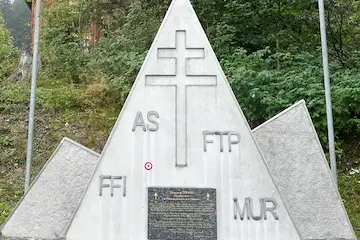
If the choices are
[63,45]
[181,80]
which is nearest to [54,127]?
[63,45]

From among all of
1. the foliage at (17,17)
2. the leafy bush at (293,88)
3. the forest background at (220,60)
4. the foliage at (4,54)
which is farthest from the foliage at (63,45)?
the foliage at (17,17)

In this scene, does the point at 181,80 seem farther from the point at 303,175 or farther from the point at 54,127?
the point at 54,127

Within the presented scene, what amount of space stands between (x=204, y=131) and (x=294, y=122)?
1.48 meters

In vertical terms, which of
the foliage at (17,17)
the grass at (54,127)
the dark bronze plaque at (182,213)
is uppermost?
the foliage at (17,17)

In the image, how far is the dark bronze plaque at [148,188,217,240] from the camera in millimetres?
4301

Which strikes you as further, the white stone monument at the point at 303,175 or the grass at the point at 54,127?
the grass at the point at 54,127

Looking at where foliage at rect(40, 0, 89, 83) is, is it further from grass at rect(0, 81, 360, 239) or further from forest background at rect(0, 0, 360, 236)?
grass at rect(0, 81, 360, 239)

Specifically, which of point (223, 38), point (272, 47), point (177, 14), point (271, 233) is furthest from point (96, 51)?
point (271, 233)

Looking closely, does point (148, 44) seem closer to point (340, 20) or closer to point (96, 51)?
point (96, 51)

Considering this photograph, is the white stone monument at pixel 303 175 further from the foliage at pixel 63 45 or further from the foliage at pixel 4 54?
the foliage at pixel 4 54

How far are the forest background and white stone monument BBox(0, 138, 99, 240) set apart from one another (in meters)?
1.55

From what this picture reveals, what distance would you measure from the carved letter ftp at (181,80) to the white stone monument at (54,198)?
135 cm

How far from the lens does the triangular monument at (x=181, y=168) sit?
432cm

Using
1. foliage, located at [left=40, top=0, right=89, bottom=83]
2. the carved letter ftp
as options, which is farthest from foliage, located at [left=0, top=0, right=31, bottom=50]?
the carved letter ftp
